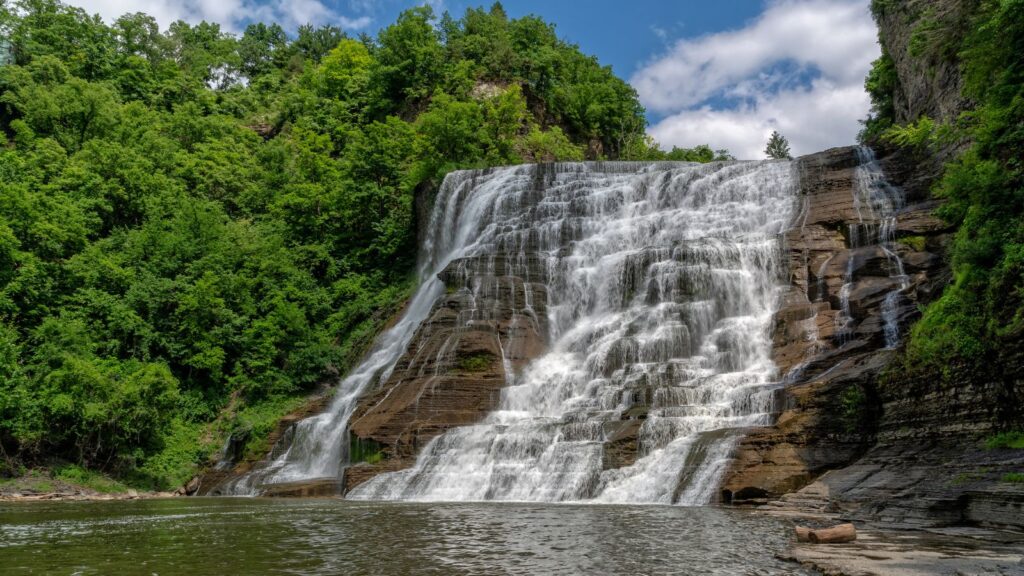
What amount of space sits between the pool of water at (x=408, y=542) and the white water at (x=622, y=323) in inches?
128

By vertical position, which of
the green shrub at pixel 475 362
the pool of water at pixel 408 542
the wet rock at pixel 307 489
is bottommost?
the wet rock at pixel 307 489

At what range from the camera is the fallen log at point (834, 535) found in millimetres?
9016

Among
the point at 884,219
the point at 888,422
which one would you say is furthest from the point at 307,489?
the point at 884,219

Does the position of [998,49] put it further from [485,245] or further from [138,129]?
[138,129]

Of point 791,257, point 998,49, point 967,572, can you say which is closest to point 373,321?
point 791,257

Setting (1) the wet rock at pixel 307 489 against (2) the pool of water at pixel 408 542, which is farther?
(1) the wet rock at pixel 307 489

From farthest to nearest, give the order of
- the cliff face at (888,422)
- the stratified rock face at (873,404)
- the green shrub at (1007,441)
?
the stratified rock face at (873,404)
the cliff face at (888,422)
the green shrub at (1007,441)

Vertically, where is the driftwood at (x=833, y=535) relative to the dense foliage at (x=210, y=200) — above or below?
below

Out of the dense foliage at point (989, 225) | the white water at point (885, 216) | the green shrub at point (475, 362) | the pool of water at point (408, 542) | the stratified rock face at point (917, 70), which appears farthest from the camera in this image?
the stratified rock face at point (917, 70)

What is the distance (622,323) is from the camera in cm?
2705

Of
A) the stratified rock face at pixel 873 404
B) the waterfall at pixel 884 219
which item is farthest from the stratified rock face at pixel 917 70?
the stratified rock face at pixel 873 404

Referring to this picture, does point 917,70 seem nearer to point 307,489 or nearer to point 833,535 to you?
point 833,535

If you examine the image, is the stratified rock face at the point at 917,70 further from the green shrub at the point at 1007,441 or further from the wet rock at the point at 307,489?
the wet rock at the point at 307,489

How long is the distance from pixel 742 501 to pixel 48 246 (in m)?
32.8
